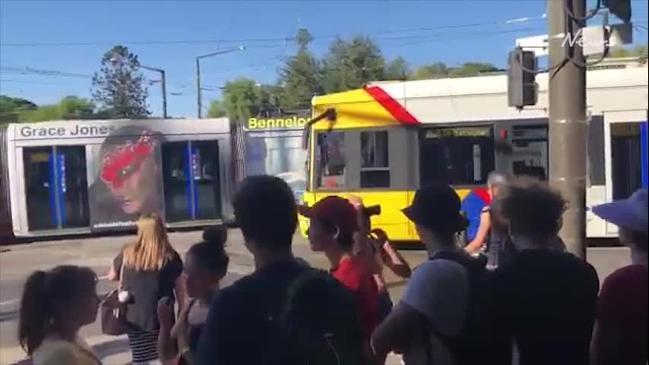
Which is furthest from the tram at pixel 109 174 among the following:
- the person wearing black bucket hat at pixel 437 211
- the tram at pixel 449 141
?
the person wearing black bucket hat at pixel 437 211

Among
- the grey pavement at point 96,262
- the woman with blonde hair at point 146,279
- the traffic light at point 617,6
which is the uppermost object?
the traffic light at point 617,6

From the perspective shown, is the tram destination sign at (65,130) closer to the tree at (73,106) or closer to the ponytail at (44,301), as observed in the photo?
the ponytail at (44,301)

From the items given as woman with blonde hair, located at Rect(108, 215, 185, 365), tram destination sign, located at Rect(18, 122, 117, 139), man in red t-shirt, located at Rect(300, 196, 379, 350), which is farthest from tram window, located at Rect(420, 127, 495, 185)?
man in red t-shirt, located at Rect(300, 196, 379, 350)

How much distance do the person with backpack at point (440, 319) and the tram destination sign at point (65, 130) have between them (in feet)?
64.4

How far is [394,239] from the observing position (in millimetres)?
15930

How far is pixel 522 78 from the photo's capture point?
21.5 feet

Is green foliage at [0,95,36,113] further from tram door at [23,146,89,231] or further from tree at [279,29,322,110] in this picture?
tram door at [23,146,89,231]

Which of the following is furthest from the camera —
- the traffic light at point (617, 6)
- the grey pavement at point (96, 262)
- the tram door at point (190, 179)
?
the tram door at point (190, 179)

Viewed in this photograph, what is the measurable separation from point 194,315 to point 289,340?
1279 millimetres

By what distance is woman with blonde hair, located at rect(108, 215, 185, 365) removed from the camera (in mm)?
5469

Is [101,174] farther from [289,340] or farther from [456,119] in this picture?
[289,340]

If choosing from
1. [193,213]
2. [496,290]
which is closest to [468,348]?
[496,290]

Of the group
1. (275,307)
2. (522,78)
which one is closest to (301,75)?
(522,78)

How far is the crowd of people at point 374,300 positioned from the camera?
2654 millimetres
